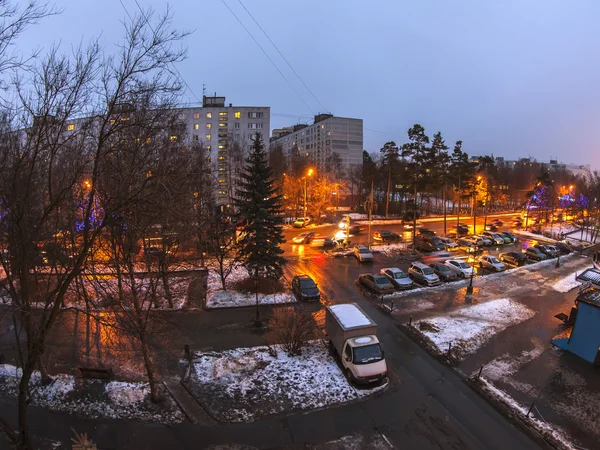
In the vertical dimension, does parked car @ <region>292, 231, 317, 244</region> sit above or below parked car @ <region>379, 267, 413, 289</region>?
above

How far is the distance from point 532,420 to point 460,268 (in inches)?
632

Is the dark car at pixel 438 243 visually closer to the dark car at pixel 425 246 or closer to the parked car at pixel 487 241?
the dark car at pixel 425 246

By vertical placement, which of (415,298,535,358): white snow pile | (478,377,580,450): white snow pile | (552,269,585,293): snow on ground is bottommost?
(478,377,580,450): white snow pile

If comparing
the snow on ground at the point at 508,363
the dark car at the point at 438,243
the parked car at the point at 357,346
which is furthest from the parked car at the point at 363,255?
the parked car at the point at 357,346

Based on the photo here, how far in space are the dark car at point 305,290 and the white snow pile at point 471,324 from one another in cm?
599

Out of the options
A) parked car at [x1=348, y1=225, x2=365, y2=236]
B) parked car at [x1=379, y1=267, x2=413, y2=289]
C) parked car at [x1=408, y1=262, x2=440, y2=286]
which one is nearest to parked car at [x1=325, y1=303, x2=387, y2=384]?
parked car at [x1=379, y1=267, x2=413, y2=289]

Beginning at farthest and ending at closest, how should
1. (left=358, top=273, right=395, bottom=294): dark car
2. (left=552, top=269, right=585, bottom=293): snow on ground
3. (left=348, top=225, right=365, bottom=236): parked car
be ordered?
(left=348, top=225, right=365, bottom=236): parked car < (left=552, top=269, right=585, bottom=293): snow on ground < (left=358, top=273, right=395, bottom=294): dark car

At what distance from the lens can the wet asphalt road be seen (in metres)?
9.66

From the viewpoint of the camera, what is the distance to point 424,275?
2359 centimetres

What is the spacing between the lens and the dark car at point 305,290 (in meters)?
20.0

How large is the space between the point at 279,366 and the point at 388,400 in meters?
4.17

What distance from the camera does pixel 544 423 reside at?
10367mm

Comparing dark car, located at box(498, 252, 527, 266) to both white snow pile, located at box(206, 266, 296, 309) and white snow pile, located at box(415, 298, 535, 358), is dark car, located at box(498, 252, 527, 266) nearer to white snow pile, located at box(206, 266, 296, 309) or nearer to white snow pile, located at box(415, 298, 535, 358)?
white snow pile, located at box(415, 298, 535, 358)

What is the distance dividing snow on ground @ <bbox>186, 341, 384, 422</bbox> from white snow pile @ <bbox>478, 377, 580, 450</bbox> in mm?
4021
